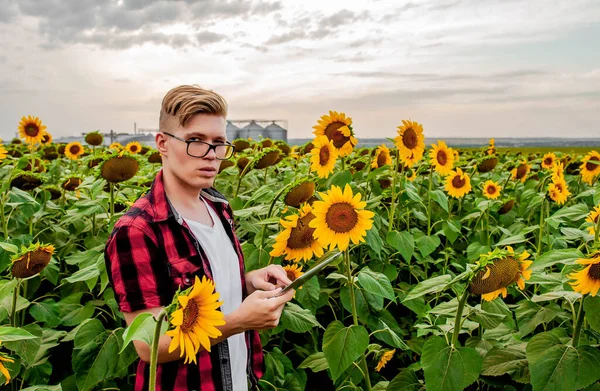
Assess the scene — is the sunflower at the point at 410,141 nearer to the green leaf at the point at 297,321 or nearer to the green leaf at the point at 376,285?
the green leaf at the point at 376,285

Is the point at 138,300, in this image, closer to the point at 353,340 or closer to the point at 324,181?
the point at 353,340

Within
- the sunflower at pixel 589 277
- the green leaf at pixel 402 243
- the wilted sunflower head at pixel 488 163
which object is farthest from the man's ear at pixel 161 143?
the wilted sunflower head at pixel 488 163

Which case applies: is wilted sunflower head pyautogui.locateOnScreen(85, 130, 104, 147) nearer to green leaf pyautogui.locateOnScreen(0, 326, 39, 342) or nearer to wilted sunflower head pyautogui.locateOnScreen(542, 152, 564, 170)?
green leaf pyautogui.locateOnScreen(0, 326, 39, 342)

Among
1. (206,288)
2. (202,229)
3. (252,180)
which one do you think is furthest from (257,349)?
(252,180)

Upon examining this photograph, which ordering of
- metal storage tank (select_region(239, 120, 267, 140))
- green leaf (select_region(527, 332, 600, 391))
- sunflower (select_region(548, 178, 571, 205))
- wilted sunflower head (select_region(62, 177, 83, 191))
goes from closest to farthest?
green leaf (select_region(527, 332, 600, 391)) → wilted sunflower head (select_region(62, 177, 83, 191)) → sunflower (select_region(548, 178, 571, 205)) → metal storage tank (select_region(239, 120, 267, 140))

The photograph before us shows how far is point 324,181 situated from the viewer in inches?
125

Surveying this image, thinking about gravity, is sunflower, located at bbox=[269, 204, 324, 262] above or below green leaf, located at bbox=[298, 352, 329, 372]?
above

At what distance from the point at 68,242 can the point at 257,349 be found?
1542 mm

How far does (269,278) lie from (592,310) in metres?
1.09

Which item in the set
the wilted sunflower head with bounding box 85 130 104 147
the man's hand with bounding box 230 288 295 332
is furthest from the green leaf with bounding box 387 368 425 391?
the wilted sunflower head with bounding box 85 130 104 147

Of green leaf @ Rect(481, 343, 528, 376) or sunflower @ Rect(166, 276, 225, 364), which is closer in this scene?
sunflower @ Rect(166, 276, 225, 364)

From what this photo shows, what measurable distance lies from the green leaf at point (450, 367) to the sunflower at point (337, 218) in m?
0.51

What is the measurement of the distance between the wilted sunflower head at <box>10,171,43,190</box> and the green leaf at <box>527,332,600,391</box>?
288 centimetres

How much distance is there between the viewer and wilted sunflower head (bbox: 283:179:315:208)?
96.9 inches
